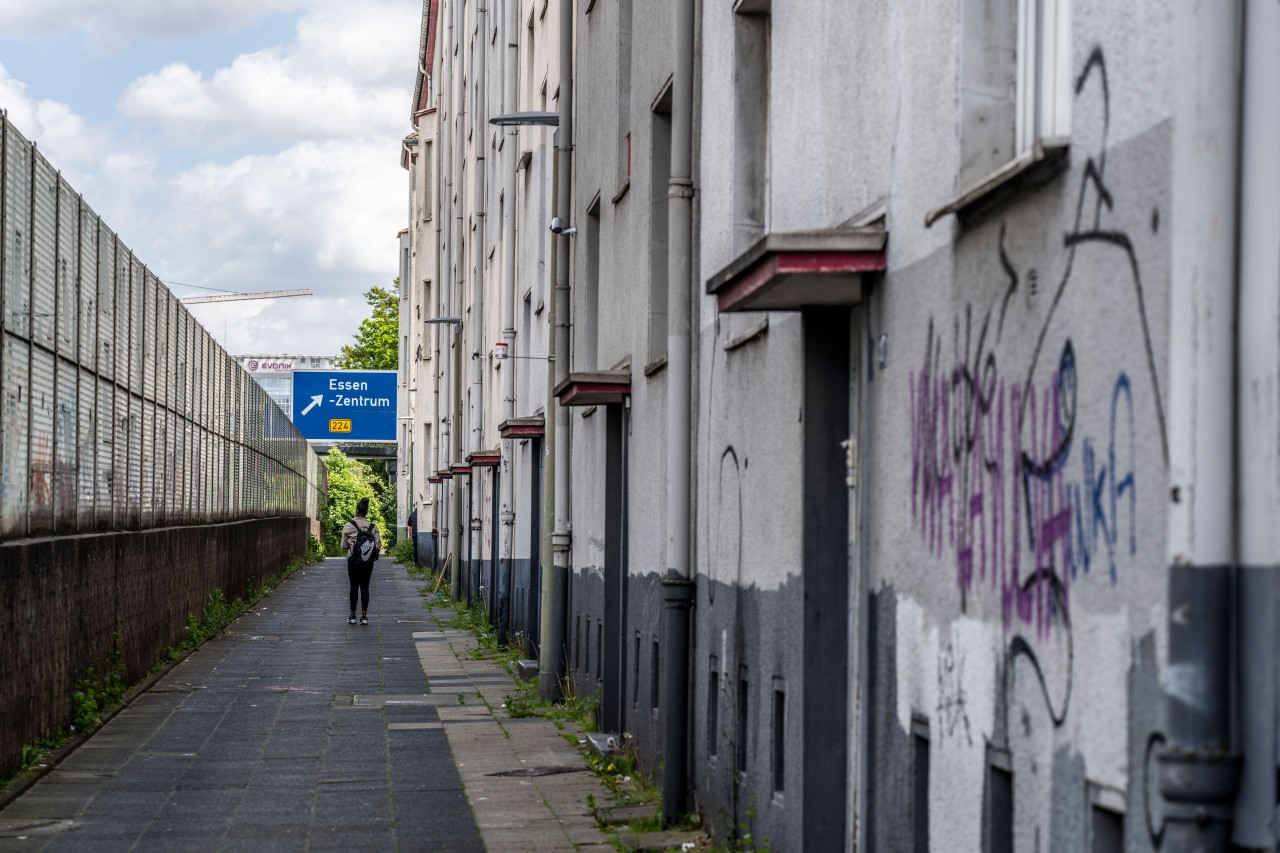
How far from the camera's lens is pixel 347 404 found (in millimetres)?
55531

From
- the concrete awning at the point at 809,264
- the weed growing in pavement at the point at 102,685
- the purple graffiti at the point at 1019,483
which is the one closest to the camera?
the purple graffiti at the point at 1019,483

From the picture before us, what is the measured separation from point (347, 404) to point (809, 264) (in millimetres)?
50714

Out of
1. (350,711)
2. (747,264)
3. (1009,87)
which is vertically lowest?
(350,711)

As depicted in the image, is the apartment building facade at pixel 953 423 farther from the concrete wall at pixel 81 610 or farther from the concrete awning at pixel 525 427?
the concrete awning at pixel 525 427

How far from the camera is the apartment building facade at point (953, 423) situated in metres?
3.29

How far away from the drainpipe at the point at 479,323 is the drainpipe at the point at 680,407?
17.9 meters

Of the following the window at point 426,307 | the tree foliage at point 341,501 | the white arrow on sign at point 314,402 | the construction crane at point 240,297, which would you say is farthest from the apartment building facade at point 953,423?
the construction crane at point 240,297

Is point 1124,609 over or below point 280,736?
over

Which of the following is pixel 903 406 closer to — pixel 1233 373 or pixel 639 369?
pixel 1233 373

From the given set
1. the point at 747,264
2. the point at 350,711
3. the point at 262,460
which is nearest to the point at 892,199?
the point at 747,264

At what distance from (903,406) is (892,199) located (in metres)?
0.71

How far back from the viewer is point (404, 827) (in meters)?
9.26

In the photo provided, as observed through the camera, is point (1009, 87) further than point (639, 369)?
No

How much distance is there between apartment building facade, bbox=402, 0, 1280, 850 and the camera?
3.29 m
